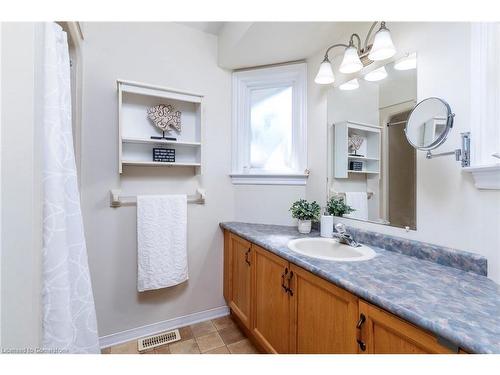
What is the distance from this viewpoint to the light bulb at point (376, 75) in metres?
1.32

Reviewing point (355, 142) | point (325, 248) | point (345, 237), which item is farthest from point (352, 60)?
point (325, 248)

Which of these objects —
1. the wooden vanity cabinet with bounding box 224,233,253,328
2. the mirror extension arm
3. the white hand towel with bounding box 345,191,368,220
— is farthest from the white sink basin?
the mirror extension arm

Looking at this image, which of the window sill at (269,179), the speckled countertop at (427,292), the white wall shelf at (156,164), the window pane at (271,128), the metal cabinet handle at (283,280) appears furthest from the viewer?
the window pane at (271,128)

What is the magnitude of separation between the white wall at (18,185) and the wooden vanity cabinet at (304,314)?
0.99 metres

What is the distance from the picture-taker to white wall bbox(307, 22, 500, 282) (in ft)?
2.98

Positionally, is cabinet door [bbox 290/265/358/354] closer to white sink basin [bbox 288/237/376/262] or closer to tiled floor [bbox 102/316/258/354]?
white sink basin [bbox 288/237/376/262]

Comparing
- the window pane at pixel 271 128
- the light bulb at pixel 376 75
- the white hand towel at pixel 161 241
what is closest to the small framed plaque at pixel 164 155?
the white hand towel at pixel 161 241

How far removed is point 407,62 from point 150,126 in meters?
1.70

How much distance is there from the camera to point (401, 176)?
49.0 inches

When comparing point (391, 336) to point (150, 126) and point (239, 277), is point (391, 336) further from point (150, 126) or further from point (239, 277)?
point (150, 126)

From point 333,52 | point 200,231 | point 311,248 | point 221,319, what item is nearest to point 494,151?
point 311,248

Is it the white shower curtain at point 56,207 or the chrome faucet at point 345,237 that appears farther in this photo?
the chrome faucet at point 345,237

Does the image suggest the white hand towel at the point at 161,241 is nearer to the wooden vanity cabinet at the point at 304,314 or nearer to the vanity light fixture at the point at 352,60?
the wooden vanity cabinet at the point at 304,314

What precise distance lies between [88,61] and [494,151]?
7.44ft
